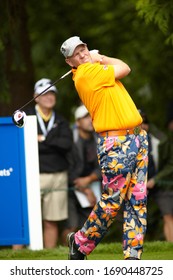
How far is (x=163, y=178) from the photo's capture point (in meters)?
12.5

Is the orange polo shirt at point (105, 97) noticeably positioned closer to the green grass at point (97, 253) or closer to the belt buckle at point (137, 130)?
the belt buckle at point (137, 130)

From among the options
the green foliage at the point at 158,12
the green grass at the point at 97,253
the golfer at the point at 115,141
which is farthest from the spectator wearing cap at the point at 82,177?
the golfer at the point at 115,141

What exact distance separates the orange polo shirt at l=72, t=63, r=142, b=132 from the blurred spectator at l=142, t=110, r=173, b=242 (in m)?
3.73

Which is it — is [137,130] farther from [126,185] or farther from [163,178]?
[163,178]

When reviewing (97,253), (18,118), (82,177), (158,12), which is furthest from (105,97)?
(82,177)

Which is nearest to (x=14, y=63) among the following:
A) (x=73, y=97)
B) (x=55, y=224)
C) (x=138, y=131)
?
(x=55, y=224)

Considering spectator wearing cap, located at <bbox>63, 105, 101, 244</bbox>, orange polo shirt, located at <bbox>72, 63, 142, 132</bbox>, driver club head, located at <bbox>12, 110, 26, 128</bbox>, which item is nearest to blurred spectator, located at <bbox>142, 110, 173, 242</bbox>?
spectator wearing cap, located at <bbox>63, 105, 101, 244</bbox>

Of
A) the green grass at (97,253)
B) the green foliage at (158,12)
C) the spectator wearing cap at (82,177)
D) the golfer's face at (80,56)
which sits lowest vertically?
the green grass at (97,253)

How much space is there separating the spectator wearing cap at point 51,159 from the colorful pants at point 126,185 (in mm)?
3320

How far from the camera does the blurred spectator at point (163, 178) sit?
484 inches

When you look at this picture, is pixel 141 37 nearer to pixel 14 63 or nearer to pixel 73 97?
pixel 73 97

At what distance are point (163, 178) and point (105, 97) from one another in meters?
4.10

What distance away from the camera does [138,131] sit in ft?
28.4

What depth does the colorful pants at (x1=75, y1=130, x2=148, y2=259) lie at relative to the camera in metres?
8.58
